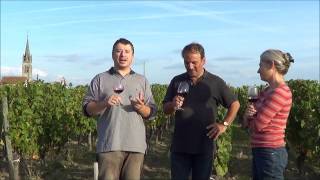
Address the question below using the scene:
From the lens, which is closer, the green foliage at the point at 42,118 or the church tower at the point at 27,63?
the green foliage at the point at 42,118

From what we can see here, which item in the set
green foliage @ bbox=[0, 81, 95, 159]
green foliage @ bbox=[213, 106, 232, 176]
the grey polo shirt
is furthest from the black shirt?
green foliage @ bbox=[0, 81, 95, 159]

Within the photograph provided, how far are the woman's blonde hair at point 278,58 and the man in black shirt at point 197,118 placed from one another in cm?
65

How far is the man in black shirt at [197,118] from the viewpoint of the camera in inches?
173

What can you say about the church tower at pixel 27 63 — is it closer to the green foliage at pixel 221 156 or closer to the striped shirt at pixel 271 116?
the green foliage at pixel 221 156

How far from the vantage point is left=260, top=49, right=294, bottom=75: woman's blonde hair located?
383 centimetres

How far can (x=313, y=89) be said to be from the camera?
11.1 m

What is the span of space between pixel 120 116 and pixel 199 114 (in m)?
0.70

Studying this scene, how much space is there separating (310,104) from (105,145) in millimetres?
6412

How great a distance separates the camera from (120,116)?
4129 millimetres

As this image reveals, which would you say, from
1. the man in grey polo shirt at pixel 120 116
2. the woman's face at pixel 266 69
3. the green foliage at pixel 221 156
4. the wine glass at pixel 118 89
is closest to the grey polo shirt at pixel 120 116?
the man in grey polo shirt at pixel 120 116

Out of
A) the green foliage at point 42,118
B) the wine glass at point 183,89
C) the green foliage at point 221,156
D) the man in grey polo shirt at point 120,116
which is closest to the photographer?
the man in grey polo shirt at point 120,116

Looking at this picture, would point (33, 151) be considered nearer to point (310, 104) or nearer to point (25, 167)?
point (25, 167)

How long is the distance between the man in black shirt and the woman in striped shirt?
0.50m

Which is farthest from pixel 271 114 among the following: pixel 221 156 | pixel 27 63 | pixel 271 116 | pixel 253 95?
pixel 27 63
